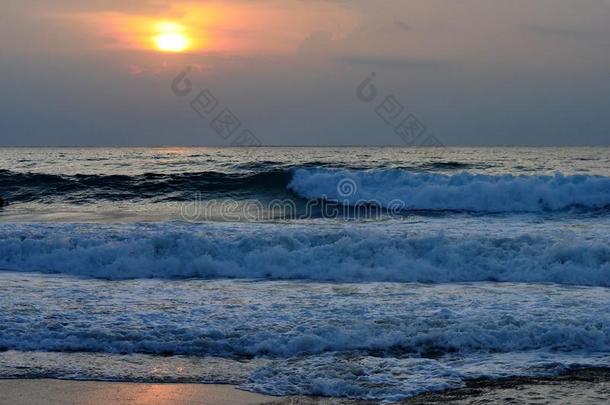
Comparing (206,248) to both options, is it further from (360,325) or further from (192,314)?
(360,325)

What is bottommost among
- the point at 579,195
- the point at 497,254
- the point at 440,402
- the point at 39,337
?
the point at 440,402

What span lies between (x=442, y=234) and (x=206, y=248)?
5.01 m

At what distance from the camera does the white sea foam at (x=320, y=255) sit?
12469 millimetres

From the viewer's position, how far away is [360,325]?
8.25m

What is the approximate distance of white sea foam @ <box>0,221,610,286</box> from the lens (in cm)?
1247

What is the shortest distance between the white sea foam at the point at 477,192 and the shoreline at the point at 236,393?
1669 centimetres

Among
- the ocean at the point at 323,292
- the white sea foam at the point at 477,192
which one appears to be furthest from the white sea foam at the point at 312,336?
the white sea foam at the point at 477,192

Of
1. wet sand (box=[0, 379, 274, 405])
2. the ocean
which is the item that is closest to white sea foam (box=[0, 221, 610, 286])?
the ocean

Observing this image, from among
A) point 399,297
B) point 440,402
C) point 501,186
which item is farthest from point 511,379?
point 501,186

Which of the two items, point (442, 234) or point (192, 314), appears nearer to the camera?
point (192, 314)

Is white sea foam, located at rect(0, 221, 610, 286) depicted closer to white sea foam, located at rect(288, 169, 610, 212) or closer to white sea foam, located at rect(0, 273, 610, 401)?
white sea foam, located at rect(0, 273, 610, 401)

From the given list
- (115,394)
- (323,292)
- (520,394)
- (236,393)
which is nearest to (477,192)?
(323,292)

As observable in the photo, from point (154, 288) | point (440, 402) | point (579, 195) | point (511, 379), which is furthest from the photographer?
point (579, 195)

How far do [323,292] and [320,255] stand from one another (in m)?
2.67
